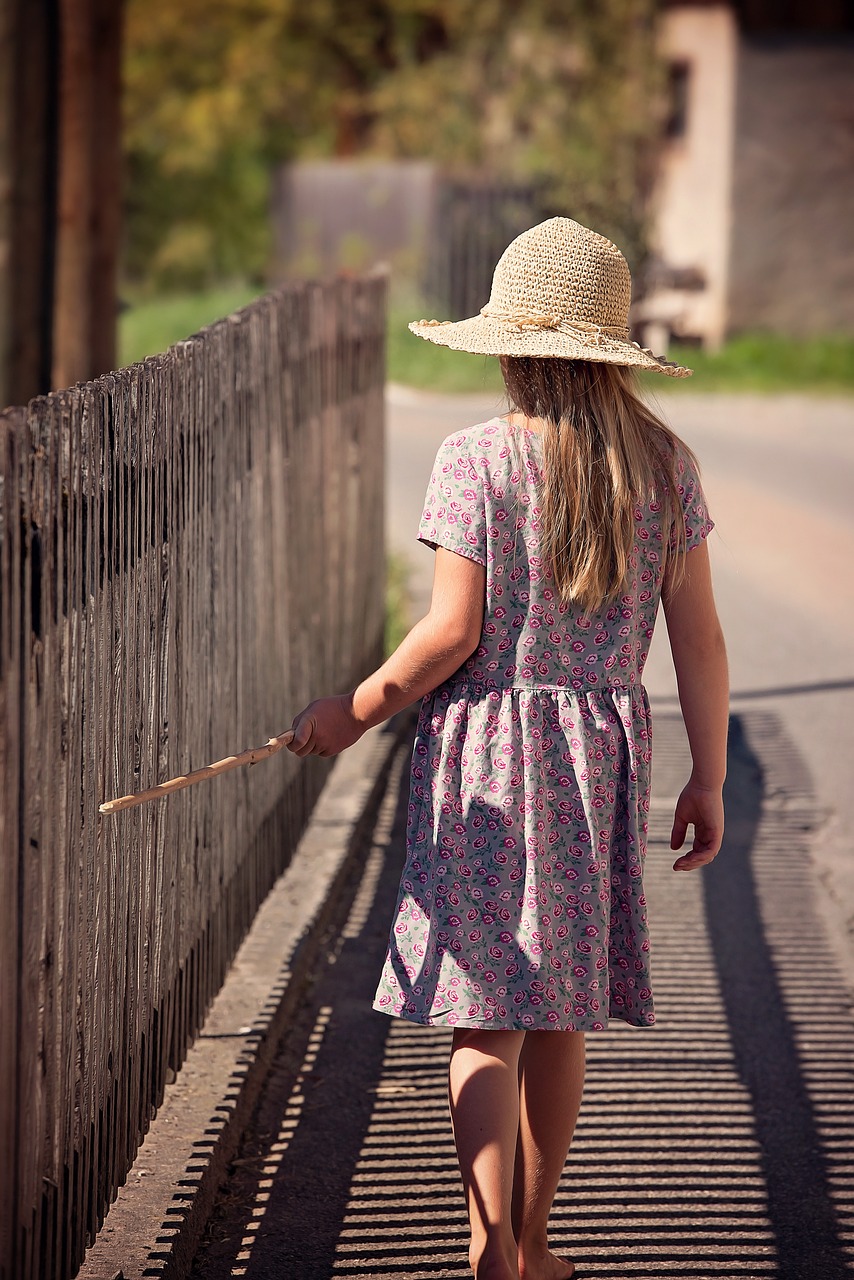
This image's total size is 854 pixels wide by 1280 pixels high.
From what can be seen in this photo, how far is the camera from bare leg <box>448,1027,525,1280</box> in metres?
2.65

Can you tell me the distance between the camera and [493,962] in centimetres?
268

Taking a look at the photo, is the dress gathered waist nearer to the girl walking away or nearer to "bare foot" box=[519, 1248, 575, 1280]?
the girl walking away

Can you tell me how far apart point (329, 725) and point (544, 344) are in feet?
Answer: 2.27

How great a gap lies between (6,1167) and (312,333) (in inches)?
125

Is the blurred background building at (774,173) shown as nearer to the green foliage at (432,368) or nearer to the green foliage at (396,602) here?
the green foliage at (432,368)

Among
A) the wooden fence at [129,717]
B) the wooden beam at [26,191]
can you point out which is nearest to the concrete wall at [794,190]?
the wooden beam at [26,191]

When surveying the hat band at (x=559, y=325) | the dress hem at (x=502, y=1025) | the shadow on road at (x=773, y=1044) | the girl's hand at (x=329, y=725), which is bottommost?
the shadow on road at (x=773, y=1044)

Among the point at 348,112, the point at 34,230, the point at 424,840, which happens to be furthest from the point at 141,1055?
the point at 348,112

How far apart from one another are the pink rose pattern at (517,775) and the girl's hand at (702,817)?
168 mm

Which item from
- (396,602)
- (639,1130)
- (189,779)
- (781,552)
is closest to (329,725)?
(189,779)

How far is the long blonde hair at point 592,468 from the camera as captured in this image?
2.62 meters

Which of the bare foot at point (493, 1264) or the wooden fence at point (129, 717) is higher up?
the wooden fence at point (129, 717)

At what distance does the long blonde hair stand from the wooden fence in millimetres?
675

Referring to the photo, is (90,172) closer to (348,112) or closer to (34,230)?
(34,230)
